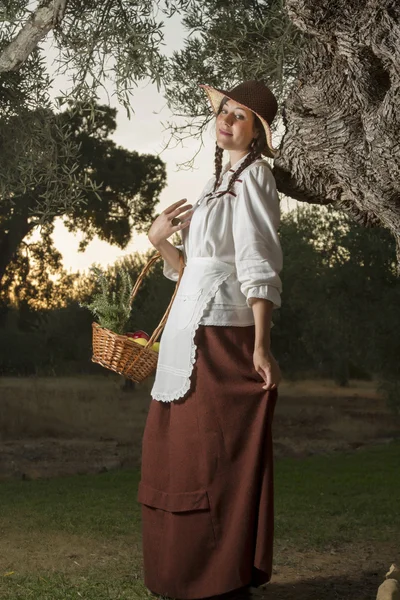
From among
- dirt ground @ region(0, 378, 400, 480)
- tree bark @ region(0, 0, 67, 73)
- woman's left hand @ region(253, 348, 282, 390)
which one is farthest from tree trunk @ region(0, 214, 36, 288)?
woman's left hand @ region(253, 348, 282, 390)

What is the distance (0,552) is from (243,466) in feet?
8.71

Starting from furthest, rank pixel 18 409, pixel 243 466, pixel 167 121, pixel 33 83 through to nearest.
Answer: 1. pixel 18 409
2. pixel 33 83
3. pixel 167 121
4. pixel 243 466

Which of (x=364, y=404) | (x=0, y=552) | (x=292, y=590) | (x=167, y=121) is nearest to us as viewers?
(x=292, y=590)

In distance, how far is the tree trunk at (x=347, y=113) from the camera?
176 inches

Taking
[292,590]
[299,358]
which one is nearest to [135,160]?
[299,358]

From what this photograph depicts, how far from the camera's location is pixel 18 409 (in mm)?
16594

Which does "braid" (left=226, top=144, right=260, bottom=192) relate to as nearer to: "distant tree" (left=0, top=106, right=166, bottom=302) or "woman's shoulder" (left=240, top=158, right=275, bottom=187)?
"woman's shoulder" (left=240, top=158, right=275, bottom=187)

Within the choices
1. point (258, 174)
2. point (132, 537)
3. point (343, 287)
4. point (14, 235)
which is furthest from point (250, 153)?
point (14, 235)

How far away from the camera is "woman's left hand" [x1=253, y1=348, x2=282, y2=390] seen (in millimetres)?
4520

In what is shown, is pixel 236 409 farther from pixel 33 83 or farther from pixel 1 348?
pixel 1 348

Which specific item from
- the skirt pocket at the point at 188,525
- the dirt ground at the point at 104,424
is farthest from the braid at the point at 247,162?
the dirt ground at the point at 104,424

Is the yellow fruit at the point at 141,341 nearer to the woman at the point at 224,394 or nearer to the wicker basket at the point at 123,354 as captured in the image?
the wicker basket at the point at 123,354

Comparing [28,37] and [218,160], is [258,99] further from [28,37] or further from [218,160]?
[28,37]

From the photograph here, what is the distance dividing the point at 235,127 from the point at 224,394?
1431 mm
